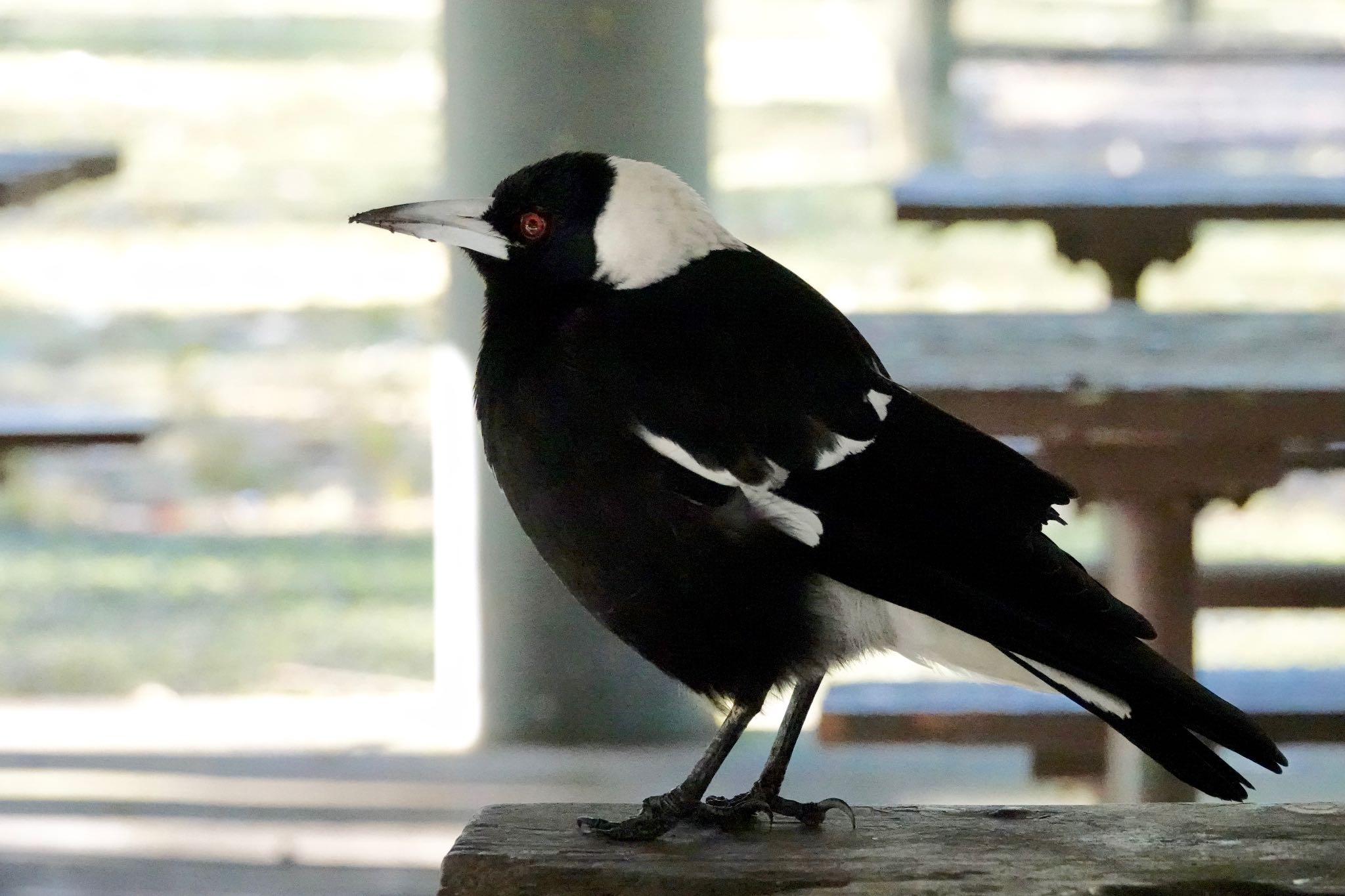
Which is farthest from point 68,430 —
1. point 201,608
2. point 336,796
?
point 201,608

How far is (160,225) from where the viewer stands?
10.4ft

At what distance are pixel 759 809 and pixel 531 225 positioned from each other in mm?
422

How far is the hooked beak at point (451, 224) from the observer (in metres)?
1.01

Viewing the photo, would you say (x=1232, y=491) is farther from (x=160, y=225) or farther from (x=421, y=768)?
(x=160, y=225)

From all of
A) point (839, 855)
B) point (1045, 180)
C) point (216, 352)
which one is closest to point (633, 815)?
point (839, 855)

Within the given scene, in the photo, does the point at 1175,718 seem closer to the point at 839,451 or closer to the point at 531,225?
the point at 839,451

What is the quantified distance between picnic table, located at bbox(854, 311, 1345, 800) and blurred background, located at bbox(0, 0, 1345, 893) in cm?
41

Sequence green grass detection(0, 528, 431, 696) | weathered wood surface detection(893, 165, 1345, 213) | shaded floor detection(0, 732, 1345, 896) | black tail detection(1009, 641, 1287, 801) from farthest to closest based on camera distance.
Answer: green grass detection(0, 528, 431, 696), shaded floor detection(0, 732, 1345, 896), weathered wood surface detection(893, 165, 1345, 213), black tail detection(1009, 641, 1287, 801)

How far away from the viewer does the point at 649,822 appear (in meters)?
1.08

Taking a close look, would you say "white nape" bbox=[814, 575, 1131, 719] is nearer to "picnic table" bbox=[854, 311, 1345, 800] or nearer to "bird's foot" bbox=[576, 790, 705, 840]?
"bird's foot" bbox=[576, 790, 705, 840]

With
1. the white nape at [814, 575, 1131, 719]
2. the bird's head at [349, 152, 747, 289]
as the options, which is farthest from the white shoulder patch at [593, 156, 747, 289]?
the white nape at [814, 575, 1131, 719]

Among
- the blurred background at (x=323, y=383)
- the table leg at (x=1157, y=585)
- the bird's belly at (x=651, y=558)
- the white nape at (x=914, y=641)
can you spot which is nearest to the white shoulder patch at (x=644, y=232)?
the bird's belly at (x=651, y=558)

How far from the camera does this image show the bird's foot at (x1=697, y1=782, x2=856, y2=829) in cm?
111

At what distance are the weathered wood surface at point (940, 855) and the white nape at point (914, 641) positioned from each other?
103mm
